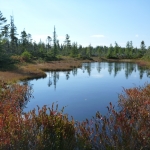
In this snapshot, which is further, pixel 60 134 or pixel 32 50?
pixel 32 50

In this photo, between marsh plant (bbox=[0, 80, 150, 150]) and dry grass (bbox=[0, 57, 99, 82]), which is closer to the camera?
marsh plant (bbox=[0, 80, 150, 150])

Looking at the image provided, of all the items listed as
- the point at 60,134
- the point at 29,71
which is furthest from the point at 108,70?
the point at 60,134

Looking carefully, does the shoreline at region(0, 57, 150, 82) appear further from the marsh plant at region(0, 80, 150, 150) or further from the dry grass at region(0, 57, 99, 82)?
the marsh plant at region(0, 80, 150, 150)

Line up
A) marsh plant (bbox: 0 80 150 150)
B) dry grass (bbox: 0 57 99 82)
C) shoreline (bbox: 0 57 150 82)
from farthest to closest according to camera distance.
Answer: shoreline (bbox: 0 57 150 82) < dry grass (bbox: 0 57 99 82) < marsh plant (bbox: 0 80 150 150)

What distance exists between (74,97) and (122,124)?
13311 millimetres

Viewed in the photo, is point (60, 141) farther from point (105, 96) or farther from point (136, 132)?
point (105, 96)

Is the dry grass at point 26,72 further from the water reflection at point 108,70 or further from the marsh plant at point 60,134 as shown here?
the marsh plant at point 60,134

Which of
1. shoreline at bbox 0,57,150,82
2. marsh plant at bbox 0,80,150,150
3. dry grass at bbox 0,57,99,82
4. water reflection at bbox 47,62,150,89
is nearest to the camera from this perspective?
marsh plant at bbox 0,80,150,150

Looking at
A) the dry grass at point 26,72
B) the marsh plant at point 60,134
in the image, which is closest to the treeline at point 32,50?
the dry grass at point 26,72

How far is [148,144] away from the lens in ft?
20.0

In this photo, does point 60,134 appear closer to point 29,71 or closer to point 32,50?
point 29,71

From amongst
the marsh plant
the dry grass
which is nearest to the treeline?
the dry grass

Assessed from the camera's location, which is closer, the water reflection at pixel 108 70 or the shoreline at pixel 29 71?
the shoreline at pixel 29 71

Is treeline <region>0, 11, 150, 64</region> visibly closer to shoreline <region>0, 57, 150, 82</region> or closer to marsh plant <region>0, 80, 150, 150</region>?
shoreline <region>0, 57, 150, 82</region>
